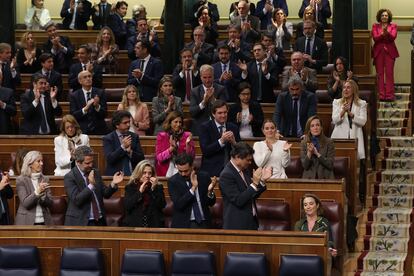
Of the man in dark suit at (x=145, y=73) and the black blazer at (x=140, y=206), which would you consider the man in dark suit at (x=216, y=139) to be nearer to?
the black blazer at (x=140, y=206)

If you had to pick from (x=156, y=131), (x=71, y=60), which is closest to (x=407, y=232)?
(x=156, y=131)

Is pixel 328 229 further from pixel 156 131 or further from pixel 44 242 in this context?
pixel 156 131

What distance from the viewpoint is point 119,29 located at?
17156 millimetres

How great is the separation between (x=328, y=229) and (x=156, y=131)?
10.4ft

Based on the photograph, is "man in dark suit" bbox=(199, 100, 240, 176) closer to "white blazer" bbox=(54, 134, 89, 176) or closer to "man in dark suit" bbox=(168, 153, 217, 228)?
"man in dark suit" bbox=(168, 153, 217, 228)

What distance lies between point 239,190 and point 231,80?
127 inches

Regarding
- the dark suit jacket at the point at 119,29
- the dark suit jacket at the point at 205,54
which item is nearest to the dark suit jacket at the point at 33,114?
the dark suit jacket at the point at 205,54

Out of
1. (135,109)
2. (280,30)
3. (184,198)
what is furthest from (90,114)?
(280,30)

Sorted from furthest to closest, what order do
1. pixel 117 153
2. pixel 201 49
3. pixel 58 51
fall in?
1. pixel 58 51
2. pixel 201 49
3. pixel 117 153

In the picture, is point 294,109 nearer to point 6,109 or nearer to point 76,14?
point 6,109

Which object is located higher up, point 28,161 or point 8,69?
point 8,69

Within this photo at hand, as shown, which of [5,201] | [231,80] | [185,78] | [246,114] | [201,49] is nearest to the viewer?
[5,201]

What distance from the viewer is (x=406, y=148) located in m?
14.9

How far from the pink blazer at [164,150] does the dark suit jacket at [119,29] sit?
4.75 meters
